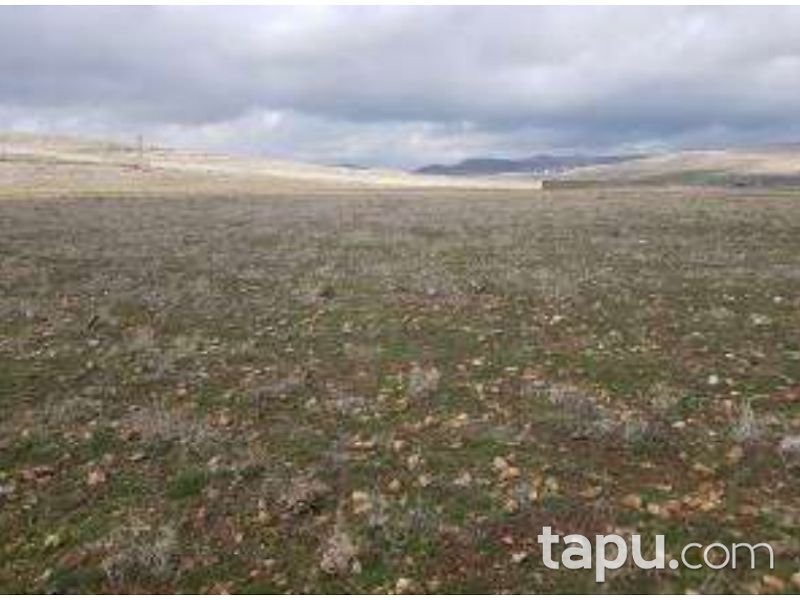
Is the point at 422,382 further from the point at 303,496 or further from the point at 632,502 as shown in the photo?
the point at 632,502

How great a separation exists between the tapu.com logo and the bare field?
143mm

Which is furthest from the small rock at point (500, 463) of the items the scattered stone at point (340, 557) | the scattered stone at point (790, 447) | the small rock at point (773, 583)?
the small rock at point (773, 583)

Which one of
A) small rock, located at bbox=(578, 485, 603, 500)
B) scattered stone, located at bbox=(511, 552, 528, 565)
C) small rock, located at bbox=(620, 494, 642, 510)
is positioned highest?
small rock, located at bbox=(620, 494, 642, 510)

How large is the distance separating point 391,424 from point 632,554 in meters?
4.81

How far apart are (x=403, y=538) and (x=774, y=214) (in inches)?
1605

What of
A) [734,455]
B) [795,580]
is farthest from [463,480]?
[795,580]

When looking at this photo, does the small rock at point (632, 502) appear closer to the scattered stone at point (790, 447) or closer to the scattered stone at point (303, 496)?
the scattered stone at point (790, 447)

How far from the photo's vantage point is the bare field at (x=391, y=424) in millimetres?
9773

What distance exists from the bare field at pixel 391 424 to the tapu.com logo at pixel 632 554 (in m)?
0.14

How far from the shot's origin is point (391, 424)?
13.4 m

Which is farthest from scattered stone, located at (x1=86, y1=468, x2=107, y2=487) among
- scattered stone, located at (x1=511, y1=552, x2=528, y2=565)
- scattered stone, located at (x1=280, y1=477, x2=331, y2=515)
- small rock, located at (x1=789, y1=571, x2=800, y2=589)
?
small rock, located at (x1=789, y1=571, x2=800, y2=589)

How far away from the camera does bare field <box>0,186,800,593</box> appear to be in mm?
9773

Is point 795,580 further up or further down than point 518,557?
further up

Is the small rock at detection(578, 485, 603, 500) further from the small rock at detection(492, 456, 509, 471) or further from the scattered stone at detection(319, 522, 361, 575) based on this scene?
the scattered stone at detection(319, 522, 361, 575)
